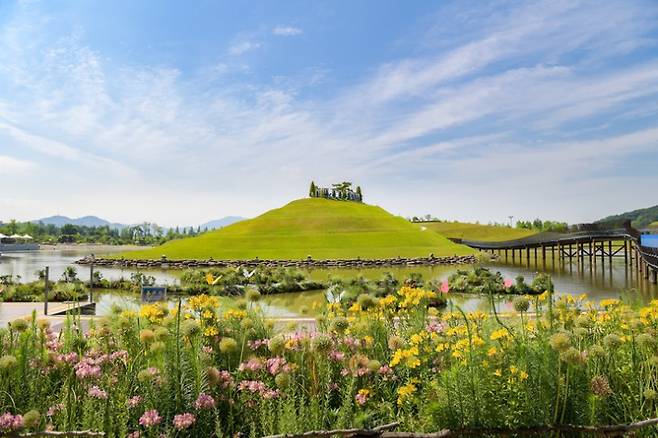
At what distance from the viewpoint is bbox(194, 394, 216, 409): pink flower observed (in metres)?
3.55

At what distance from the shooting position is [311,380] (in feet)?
14.8

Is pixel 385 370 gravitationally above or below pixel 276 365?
below

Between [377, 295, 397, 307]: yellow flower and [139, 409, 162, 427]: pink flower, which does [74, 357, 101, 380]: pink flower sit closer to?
[139, 409, 162, 427]: pink flower

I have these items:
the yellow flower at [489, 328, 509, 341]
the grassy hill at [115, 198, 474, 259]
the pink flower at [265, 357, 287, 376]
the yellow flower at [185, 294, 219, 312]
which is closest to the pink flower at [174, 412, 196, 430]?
the pink flower at [265, 357, 287, 376]

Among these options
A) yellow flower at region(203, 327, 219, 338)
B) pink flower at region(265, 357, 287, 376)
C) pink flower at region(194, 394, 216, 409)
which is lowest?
pink flower at region(194, 394, 216, 409)

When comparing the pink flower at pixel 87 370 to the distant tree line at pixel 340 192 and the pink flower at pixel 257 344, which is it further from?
the distant tree line at pixel 340 192

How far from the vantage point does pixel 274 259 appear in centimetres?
5591

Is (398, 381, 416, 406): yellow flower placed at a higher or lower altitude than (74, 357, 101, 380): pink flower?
lower

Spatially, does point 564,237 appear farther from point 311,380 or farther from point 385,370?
point 311,380

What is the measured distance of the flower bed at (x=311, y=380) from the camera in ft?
11.6

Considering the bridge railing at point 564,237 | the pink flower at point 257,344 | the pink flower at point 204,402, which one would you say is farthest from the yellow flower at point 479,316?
the bridge railing at point 564,237

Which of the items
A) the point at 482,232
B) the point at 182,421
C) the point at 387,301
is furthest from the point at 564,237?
the point at 482,232

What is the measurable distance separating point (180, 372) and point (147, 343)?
0.63m

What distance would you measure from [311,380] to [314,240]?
65.2 metres
